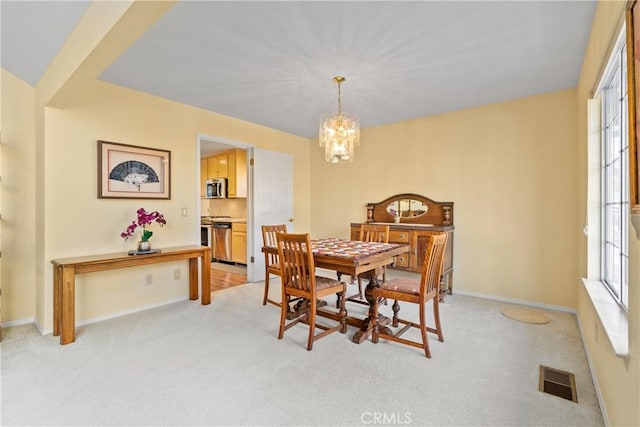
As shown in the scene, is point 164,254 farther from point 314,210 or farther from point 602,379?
point 602,379

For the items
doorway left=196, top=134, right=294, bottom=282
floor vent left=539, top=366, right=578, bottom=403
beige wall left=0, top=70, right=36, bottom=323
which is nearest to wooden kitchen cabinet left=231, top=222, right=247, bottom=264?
doorway left=196, top=134, right=294, bottom=282

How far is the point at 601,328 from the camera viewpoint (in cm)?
173

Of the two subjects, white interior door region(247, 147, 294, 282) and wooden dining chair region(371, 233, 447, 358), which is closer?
wooden dining chair region(371, 233, 447, 358)

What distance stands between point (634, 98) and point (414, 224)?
3.16 m

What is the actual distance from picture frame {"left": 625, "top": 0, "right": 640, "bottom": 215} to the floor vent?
1.29m

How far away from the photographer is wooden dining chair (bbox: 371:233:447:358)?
89.0 inches

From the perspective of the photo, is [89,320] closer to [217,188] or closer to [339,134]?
[339,134]

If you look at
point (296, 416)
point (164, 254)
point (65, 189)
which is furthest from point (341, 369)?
point (65, 189)

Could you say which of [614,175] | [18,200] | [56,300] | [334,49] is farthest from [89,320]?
[614,175]

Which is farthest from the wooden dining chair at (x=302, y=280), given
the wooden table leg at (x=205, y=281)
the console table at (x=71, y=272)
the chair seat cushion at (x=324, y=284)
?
the console table at (x=71, y=272)

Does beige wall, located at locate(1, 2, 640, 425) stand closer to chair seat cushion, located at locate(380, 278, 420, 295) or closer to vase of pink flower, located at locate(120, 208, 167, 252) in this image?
vase of pink flower, located at locate(120, 208, 167, 252)

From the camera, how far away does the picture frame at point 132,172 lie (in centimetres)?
304

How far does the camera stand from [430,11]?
1938mm

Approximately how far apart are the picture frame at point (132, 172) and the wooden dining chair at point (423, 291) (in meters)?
2.62
